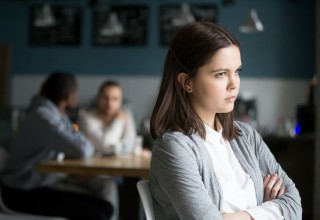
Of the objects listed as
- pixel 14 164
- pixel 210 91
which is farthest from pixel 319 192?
pixel 210 91

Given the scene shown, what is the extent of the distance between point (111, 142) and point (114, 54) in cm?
330

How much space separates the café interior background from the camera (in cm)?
673

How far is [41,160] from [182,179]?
183 cm

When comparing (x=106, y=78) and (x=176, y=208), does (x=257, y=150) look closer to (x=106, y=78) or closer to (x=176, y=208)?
(x=176, y=208)

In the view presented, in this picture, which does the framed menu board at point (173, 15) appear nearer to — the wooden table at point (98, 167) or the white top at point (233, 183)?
the wooden table at point (98, 167)

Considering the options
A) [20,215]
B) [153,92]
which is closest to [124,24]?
[153,92]

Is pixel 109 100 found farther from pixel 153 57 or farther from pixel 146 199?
pixel 153 57

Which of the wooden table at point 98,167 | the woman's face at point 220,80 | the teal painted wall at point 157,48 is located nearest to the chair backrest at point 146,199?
the woman's face at point 220,80

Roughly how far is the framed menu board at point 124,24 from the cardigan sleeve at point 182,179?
5732mm

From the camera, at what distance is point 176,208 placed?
1451mm

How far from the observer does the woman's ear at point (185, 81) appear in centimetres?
155

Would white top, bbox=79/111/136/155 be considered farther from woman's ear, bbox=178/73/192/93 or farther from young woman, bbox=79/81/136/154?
woman's ear, bbox=178/73/192/93

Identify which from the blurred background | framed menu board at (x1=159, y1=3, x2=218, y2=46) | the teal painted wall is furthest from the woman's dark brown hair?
framed menu board at (x1=159, y1=3, x2=218, y2=46)

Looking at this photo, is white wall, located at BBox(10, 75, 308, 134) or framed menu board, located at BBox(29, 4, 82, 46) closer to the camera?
white wall, located at BBox(10, 75, 308, 134)
